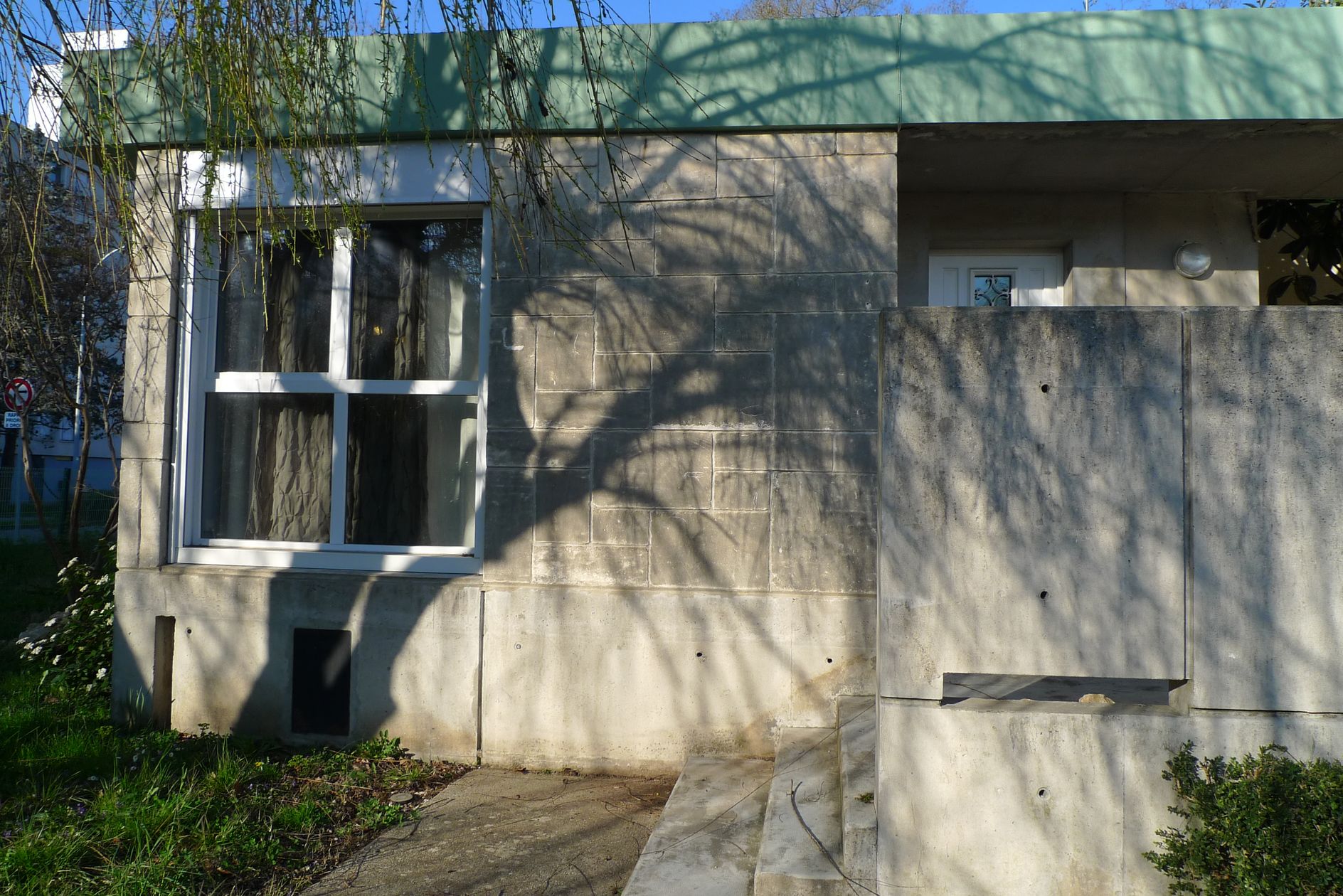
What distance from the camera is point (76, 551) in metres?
8.90

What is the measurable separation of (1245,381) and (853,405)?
188 cm

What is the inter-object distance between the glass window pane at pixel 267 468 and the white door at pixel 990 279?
3.73 metres

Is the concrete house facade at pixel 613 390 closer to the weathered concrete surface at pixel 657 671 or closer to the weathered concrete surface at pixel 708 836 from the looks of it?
the weathered concrete surface at pixel 657 671

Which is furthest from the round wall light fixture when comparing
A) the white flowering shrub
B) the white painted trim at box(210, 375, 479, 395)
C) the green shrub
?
the white flowering shrub

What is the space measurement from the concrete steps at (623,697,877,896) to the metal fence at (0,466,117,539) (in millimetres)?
13230

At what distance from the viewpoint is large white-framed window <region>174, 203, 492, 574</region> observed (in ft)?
17.4

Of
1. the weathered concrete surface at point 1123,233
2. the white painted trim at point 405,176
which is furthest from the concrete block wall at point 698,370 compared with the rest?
the weathered concrete surface at point 1123,233

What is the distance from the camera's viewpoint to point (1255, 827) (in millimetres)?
2750

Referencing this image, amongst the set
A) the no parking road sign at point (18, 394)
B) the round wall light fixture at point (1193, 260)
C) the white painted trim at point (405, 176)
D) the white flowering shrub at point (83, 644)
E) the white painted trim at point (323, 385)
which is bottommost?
the white flowering shrub at point (83, 644)

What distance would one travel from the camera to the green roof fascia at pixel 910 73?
4.56 m

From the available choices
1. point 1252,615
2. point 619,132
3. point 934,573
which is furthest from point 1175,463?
point 619,132

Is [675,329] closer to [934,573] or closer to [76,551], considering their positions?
[934,573]

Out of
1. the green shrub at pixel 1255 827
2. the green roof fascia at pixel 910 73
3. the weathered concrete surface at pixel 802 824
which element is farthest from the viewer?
the green roof fascia at pixel 910 73

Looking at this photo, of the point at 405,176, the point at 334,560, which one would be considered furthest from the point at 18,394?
the point at 405,176
